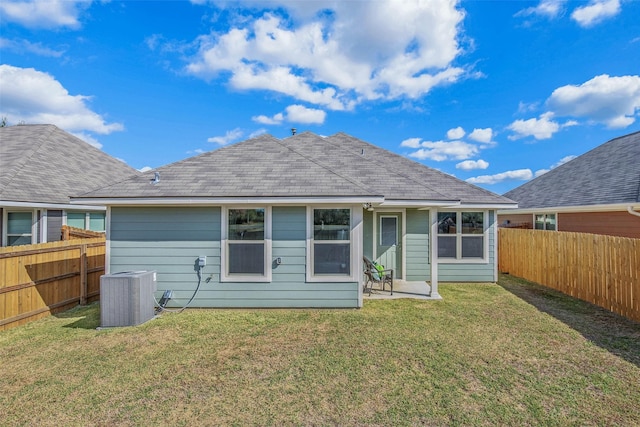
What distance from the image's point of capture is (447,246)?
30.6 feet

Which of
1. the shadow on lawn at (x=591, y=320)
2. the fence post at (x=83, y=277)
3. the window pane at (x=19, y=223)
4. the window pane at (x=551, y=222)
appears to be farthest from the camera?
the window pane at (x=551, y=222)

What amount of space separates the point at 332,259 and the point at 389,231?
11.3 feet

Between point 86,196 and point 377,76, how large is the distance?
48.7 ft

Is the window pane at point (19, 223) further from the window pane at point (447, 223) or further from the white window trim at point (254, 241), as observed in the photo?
the window pane at point (447, 223)

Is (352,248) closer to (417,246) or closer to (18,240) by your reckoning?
(417,246)

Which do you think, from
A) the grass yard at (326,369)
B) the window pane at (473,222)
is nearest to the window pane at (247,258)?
the grass yard at (326,369)

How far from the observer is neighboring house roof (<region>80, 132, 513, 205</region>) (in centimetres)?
612

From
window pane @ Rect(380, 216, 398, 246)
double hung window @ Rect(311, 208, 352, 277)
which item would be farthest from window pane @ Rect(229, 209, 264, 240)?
window pane @ Rect(380, 216, 398, 246)

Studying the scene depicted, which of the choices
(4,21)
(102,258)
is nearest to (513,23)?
(102,258)

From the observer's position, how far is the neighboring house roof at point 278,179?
20.1 ft

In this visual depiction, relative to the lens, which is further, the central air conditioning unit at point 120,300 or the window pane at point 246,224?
the window pane at point 246,224

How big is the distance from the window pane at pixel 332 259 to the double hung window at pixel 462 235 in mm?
4449

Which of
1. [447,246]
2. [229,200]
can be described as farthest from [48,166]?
[447,246]

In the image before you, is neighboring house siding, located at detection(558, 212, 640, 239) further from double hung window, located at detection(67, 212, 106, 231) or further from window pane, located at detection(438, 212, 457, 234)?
double hung window, located at detection(67, 212, 106, 231)
